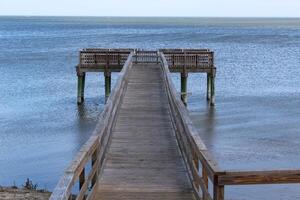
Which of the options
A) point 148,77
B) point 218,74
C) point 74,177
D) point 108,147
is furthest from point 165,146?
point 218,74

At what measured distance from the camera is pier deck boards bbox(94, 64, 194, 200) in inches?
352

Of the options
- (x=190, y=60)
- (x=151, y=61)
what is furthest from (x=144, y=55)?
(x=190, y=60)

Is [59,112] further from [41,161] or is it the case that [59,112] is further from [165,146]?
[165,146]

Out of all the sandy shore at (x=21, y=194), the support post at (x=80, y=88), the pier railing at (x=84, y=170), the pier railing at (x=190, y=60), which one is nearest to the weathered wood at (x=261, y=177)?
the pier railing at (x=84, y=170)

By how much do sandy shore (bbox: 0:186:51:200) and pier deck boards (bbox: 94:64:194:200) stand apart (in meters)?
2.38

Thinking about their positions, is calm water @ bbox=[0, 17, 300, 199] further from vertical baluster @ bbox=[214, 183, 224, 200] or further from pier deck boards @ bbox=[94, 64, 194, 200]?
vertical baluster @ bbox=[214, 183, 224, 200]

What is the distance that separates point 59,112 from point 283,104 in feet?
42.3

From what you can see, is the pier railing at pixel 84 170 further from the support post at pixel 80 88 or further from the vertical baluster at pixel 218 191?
the support post at pixel 80 88

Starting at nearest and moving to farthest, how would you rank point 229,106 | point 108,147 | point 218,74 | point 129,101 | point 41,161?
point 108,147, point 129,101, point 41,161, point 229,106, point 218,74

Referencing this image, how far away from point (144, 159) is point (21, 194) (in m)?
4.28

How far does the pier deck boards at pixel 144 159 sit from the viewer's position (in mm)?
8953

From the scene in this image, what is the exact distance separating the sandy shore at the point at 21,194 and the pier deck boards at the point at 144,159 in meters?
2.38

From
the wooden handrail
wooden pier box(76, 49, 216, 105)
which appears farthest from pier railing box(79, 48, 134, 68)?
the wooden handrail

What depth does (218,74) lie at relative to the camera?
164 ft
